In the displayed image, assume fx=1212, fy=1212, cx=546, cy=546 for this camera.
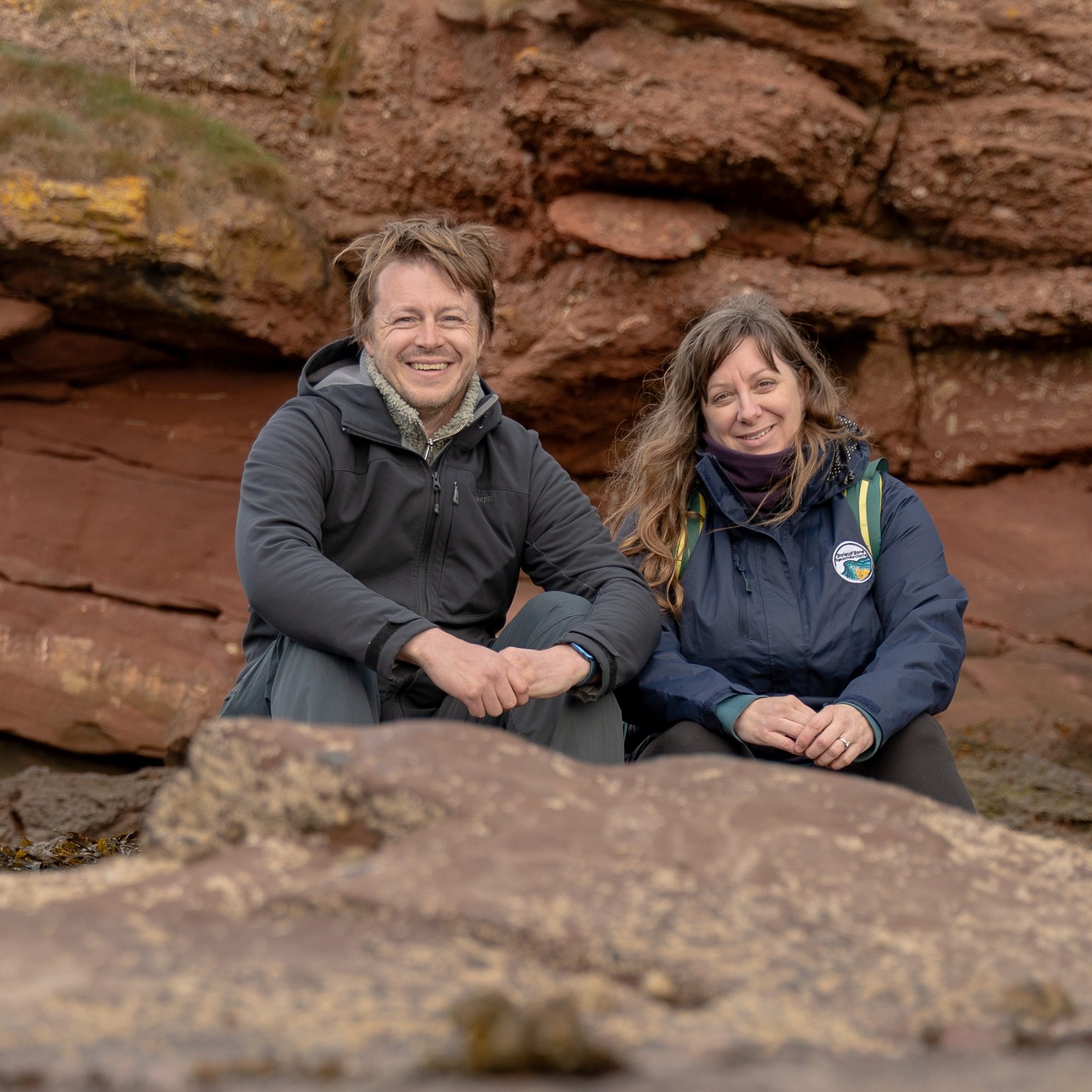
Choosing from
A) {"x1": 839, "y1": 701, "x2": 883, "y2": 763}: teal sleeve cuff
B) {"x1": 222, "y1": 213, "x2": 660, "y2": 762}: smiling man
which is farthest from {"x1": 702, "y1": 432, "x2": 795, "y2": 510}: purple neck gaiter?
{"x1": 839, "y1": 701, "x2": 883, "y2": 763}: teal sleeve cuff

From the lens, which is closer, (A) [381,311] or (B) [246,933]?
(B) [246,933]

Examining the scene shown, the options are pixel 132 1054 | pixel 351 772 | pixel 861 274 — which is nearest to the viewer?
pixel 132 1054

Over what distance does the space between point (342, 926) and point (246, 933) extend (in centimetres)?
12

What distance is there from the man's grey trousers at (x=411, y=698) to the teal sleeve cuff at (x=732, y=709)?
0.28 m

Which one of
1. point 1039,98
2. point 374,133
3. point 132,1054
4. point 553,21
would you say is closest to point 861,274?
point 1039,98

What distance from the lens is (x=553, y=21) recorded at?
5980 mm

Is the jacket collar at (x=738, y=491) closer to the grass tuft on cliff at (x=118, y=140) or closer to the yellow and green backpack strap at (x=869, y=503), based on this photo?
the yellow and green backpack strap at (x=869, y=503)

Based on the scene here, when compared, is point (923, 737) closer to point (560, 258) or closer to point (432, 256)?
point (432, 256)

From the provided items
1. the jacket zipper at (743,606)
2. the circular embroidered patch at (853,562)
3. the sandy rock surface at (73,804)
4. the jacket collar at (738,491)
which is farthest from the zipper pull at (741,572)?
the sandy rock surface at (73,804)

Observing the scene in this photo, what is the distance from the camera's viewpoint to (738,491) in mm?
3666

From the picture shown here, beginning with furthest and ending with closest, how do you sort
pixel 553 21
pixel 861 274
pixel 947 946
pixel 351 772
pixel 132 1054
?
pixel 861 274, pixel 553 21, pixel 351 772, pixel 947 946, pixel 132 1054

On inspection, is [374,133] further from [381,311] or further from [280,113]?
[381,311]

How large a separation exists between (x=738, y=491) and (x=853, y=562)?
403 millimetres

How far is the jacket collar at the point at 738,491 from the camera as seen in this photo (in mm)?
3602
